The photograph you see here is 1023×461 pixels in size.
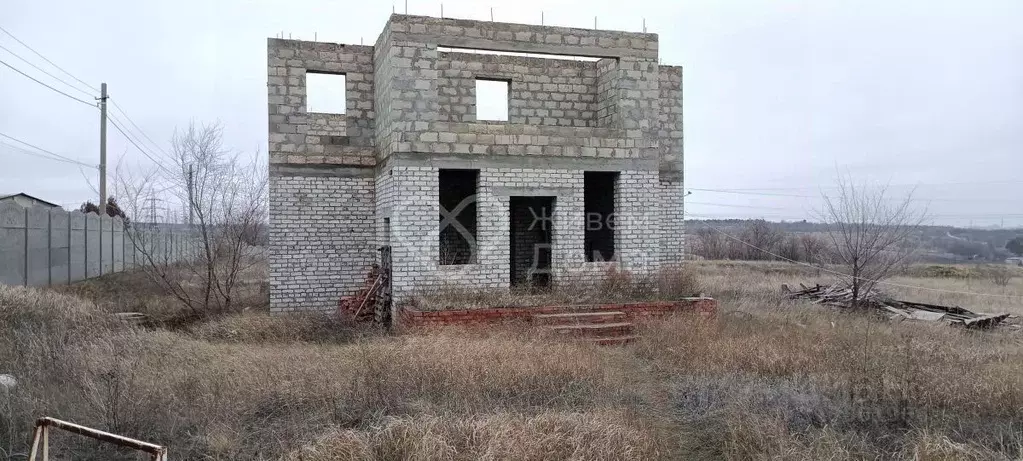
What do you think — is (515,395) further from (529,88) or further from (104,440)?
(529,88)

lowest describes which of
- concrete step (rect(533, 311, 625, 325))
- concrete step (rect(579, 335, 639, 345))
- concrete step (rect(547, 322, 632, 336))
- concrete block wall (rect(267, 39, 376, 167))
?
concrete step (rect(579, 335, 639, 345))

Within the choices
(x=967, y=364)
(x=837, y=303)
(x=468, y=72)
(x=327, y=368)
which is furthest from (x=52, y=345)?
(x=837, y=303)

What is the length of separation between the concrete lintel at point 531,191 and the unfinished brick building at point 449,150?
2 cm

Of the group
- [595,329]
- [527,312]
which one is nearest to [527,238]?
[527,312]

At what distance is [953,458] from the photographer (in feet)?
13.5

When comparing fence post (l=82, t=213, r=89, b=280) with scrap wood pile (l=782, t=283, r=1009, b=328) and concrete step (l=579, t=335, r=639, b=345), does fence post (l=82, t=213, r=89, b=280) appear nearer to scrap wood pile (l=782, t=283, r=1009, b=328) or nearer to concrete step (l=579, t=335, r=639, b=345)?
concrete step (l=579, t=335, r=639, b=345)

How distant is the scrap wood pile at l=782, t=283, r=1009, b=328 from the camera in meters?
11.3

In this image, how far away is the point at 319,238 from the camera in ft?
37.2

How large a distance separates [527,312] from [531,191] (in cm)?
214

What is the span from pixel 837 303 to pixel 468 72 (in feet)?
30.5

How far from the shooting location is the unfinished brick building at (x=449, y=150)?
9.78 meters

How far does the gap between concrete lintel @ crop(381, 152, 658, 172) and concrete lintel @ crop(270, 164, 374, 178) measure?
114 cm

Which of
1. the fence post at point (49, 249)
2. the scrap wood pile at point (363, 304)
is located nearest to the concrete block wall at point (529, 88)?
the scrap wood pile at point (363, 304)

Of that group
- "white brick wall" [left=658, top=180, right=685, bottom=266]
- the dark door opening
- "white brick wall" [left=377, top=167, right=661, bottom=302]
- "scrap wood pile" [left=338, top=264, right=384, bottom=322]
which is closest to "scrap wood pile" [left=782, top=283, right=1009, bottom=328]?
"white brick wall" [left=658, top=180, right=685, bottom=266]
